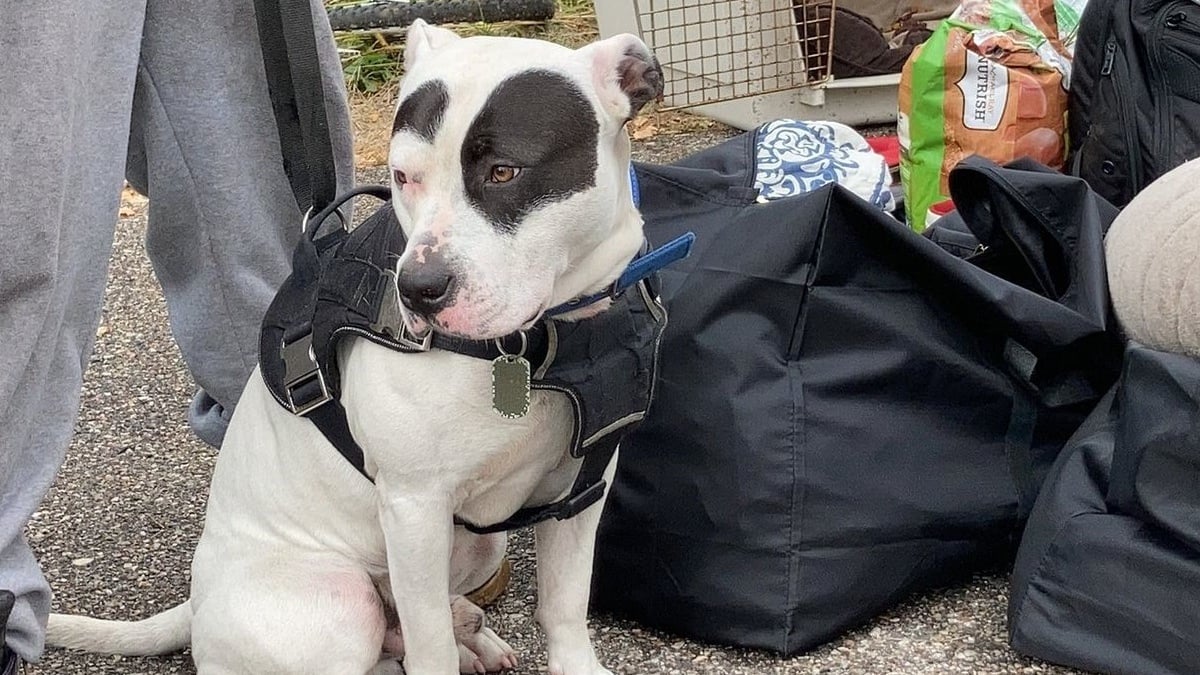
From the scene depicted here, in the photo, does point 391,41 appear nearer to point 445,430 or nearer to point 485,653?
point 485,653

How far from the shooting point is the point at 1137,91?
2928 mm

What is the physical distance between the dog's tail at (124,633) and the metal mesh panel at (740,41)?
2.87m

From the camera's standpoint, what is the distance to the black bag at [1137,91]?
9.29 feet

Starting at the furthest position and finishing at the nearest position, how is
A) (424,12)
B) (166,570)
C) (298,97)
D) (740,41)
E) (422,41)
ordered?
(424,12) < (740,41) < (166,570) < (298,97) < (422,41)

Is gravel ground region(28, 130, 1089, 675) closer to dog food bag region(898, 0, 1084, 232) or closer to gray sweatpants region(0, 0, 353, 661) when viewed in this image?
gray sweatpants region(0, 0, 353, 661)

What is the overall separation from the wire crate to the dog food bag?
3.52 feet

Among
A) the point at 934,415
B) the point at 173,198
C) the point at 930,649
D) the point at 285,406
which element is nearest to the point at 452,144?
the point at 285,406

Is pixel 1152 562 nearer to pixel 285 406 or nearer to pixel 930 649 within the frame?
pixel 930 649

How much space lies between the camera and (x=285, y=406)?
2.06m

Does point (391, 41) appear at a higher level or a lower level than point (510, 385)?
lower

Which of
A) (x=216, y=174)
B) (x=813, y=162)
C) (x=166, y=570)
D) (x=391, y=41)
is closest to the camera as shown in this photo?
(x=216, y=174)

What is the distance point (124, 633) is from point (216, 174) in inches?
31.4

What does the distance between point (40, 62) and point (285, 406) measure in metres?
0.59

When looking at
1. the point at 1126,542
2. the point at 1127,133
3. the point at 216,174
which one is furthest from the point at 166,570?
the point at 1127,133
